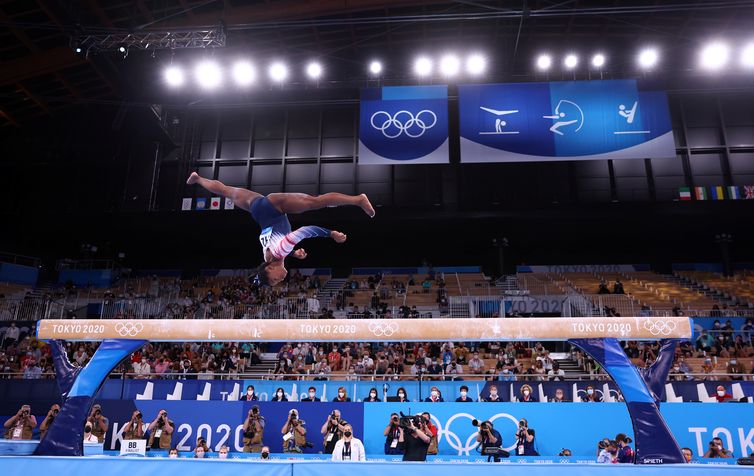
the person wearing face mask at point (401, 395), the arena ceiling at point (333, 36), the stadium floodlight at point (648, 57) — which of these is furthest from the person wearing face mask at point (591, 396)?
the stadium floodlight at point (648, 57)

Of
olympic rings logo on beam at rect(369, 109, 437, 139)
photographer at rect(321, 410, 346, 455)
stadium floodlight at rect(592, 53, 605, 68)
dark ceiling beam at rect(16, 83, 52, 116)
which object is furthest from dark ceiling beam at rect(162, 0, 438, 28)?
photographer at rect(321, 410, 346, 455)

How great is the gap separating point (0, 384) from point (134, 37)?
30.7 ft

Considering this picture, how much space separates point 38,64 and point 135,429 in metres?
13.5

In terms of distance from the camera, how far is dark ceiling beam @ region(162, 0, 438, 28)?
17.1 meters

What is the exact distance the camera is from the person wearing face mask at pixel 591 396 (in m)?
11.3

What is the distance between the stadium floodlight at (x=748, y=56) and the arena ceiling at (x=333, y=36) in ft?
5.28

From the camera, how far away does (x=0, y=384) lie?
1358cm

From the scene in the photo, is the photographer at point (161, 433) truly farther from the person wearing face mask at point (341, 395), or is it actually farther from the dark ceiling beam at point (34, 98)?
the dark ceiling beam at point (34, 98)

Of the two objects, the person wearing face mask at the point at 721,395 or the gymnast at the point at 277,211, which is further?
the person wearing face mask at the point at 721,395

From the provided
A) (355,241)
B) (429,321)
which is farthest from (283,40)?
(429,321)

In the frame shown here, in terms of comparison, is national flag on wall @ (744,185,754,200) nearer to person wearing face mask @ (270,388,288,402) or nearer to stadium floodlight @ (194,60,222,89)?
person wearing face mask @ (270,388,288,402)

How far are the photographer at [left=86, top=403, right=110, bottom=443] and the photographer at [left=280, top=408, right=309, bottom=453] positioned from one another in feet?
11.1

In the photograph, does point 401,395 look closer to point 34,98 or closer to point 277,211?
point 277,211

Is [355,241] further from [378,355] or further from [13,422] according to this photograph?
[13,422]
